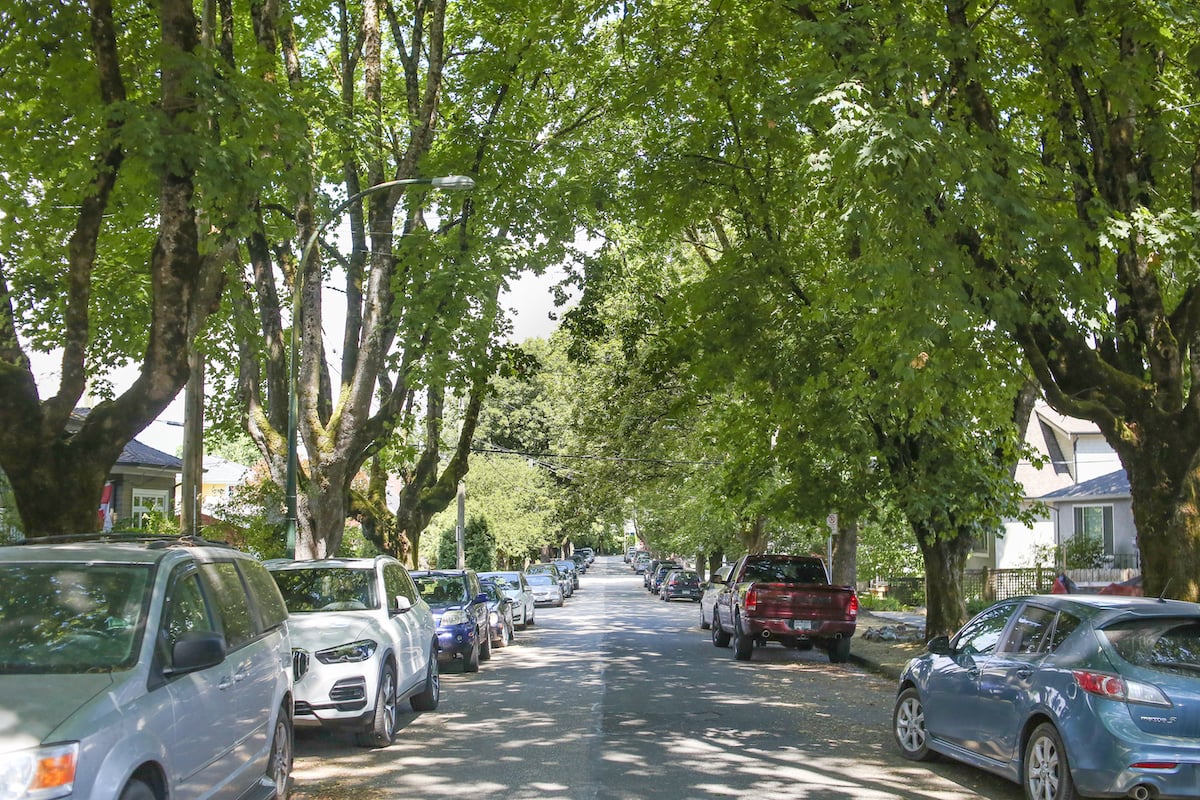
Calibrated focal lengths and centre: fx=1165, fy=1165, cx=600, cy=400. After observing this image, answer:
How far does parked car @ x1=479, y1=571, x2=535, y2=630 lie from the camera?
29.8 m

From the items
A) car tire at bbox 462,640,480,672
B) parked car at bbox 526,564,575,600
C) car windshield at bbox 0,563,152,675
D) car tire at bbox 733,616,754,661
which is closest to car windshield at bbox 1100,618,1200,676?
car windshield at bbox 0,563,152,675

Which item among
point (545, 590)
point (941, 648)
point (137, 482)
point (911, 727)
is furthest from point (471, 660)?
point (545, 590)

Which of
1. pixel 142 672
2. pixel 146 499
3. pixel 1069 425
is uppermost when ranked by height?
pixel 1069 425

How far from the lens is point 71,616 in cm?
619

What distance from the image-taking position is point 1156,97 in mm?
13117

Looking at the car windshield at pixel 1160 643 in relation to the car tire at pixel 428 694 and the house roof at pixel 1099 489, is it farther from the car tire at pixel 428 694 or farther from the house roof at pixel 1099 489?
the house roof at pixel 1099 489

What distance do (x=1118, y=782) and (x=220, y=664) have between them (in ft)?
18.3

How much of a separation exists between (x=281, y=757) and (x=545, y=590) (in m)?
35.8

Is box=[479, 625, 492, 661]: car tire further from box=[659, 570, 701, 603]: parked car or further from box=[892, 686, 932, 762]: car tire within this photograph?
box=[659, 570, 701, 603]: parked car

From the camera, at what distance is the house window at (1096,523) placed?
116 ft

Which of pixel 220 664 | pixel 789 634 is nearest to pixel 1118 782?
pixel 220 664

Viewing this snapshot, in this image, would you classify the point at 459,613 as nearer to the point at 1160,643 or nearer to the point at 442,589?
the point at 442,589

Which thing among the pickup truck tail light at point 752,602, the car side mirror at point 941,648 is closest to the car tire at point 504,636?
the pickup truck tail light at point 752,602

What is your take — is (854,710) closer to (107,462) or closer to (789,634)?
(789,634)
